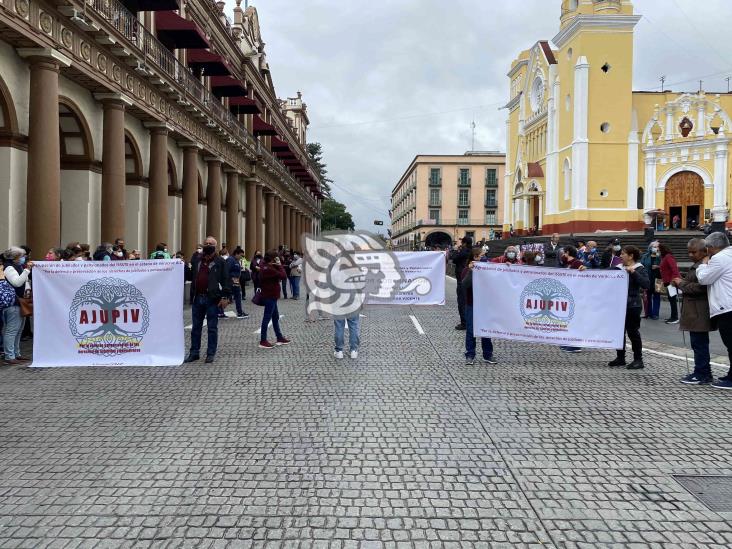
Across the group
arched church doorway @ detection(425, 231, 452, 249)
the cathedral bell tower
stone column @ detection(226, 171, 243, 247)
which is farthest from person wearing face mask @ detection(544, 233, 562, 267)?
arched church doorway @ detection(425, 231, 452, 249)

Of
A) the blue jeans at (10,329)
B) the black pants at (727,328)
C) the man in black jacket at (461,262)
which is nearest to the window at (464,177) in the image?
the man in black jacket at (461,262)

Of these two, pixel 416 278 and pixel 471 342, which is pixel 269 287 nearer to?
pixel 471 342

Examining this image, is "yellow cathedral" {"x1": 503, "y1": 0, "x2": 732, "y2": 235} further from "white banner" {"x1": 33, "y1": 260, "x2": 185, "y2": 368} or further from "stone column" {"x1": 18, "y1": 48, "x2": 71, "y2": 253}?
"white banner" {"x1": 33, "y1": 260, "x2": 185, "y2": 368}

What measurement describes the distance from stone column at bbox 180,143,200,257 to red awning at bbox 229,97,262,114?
9570mm

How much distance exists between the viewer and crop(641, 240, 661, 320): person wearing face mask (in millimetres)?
15500

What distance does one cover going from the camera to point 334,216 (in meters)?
118

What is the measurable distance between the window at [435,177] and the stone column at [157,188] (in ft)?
290

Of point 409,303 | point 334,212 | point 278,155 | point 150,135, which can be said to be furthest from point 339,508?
point 334,212

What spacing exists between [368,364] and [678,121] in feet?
150

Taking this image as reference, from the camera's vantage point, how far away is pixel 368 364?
31.0 feet

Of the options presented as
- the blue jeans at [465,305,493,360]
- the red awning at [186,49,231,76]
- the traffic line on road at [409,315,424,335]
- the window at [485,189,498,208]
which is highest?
the window at [485,189,498,208]

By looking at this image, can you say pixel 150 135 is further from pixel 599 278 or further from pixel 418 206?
pixel 418 206

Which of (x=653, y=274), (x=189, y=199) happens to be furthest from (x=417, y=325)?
(x=189, y=199)

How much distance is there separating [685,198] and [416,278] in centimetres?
3711
